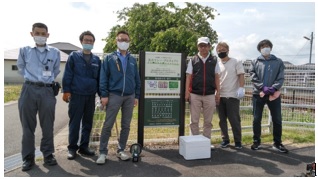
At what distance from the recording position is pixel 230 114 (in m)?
5.30

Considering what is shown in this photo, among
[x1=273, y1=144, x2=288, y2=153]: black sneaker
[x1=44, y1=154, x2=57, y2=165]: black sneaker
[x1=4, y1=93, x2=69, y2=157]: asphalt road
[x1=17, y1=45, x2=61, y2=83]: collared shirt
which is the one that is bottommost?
[x1=4, y1=93, x2=69, y2=157]: asphalt road

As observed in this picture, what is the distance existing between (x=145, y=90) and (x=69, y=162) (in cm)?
186

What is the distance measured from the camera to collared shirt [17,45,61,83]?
4051mm

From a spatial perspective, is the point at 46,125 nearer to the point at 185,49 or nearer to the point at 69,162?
the point at 69,162

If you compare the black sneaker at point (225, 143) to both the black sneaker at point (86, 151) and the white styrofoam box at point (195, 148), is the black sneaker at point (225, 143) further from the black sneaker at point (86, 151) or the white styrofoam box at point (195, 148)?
the black sneaker at point (86, 151)

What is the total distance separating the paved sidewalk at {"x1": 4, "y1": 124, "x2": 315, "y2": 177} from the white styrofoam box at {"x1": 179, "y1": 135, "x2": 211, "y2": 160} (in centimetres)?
9

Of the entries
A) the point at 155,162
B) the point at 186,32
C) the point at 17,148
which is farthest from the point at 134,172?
the point at 186,32

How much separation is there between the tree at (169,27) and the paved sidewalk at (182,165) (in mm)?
9365

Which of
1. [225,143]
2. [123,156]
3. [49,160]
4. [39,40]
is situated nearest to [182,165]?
[123,156]

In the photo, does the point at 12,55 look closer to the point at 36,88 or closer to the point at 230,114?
the point at 36,88

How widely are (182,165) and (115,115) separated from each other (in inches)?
53.2

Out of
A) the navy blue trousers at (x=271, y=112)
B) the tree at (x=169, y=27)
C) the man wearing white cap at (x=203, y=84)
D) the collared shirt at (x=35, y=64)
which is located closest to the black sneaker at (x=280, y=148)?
the navy blue trousers at (x=271, y=112)

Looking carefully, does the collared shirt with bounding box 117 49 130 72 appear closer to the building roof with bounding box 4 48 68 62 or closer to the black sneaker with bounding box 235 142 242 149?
the black sneaker with bounding box 235 142 242 149

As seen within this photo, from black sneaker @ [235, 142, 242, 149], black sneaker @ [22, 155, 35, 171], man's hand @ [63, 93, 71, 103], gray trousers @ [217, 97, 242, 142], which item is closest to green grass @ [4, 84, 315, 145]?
black sneaker @ [235, 142, 242, 149]
